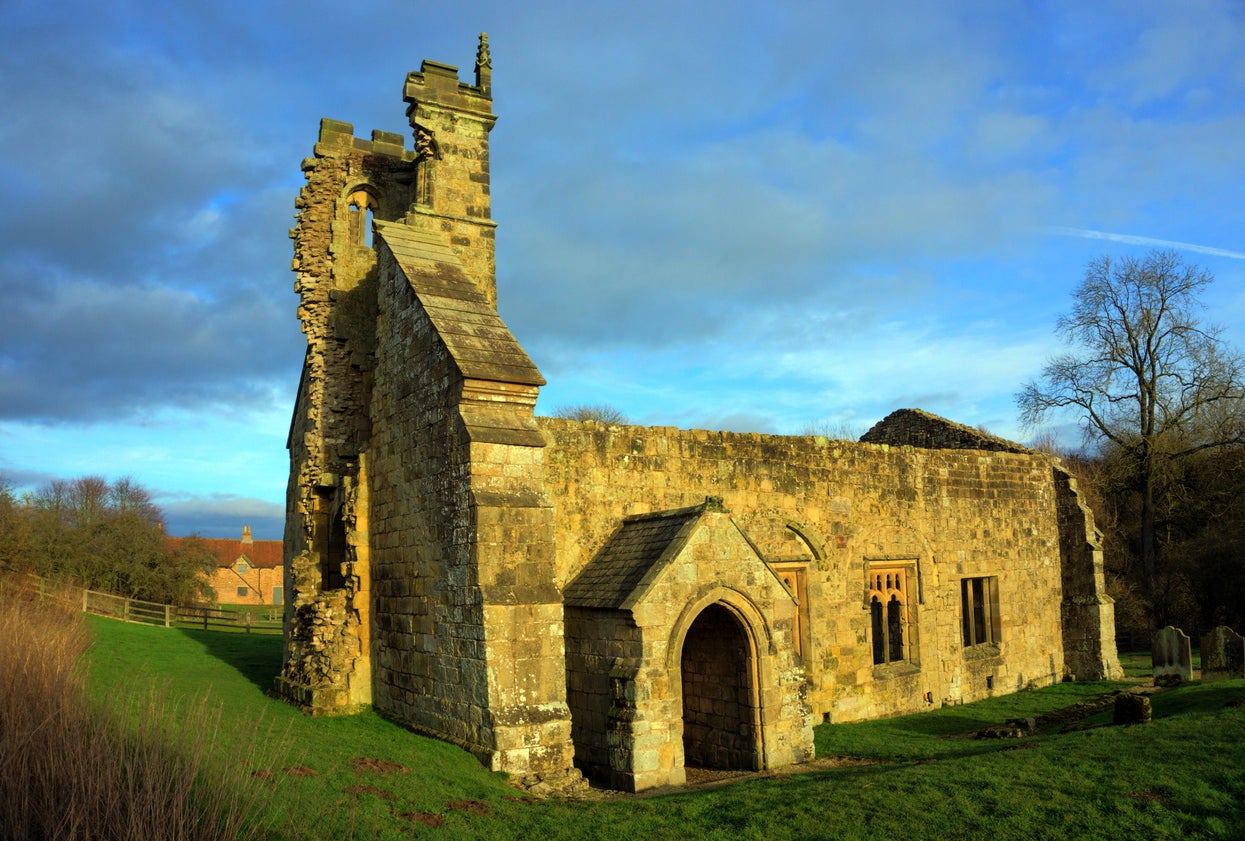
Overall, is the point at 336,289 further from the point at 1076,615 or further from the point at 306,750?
the point at 1076,615

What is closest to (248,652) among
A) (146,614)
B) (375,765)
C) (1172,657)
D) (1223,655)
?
(146,614)

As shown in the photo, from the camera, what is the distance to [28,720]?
5.85 m

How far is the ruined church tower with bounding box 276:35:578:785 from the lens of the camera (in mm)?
9586

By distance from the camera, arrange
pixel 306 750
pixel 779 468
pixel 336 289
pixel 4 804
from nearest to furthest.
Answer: pixel 4 804
pixel 306 750
pixel 336 289
pixel 779 468

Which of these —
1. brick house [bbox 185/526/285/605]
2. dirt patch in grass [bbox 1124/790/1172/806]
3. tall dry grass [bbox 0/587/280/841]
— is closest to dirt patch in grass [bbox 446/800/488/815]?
tall dry grass [bbox 0/587/280/841]

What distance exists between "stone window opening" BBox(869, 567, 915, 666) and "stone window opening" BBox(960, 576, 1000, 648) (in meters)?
2.47

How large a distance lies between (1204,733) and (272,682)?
1290 centimetres

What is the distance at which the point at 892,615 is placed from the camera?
17594mm

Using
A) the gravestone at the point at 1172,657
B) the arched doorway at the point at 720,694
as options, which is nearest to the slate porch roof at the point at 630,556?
the arched doorway at the point at 720,694

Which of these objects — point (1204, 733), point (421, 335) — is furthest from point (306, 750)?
point (1204, 733)

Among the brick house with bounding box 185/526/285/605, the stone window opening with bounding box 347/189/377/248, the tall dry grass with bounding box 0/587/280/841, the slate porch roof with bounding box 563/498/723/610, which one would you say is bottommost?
the brick house with bounding box 185/526/285/605

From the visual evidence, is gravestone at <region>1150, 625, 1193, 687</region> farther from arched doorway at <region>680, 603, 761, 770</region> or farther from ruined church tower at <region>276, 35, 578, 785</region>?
ruined church tower at <region>276, 35, 578, 785</region>

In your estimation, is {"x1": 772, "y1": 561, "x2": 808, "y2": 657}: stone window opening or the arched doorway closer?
the arched doorway

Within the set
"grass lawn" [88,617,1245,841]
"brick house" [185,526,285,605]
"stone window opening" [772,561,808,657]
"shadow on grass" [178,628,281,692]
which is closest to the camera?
"grass lawn" [88,617,1245,841]
